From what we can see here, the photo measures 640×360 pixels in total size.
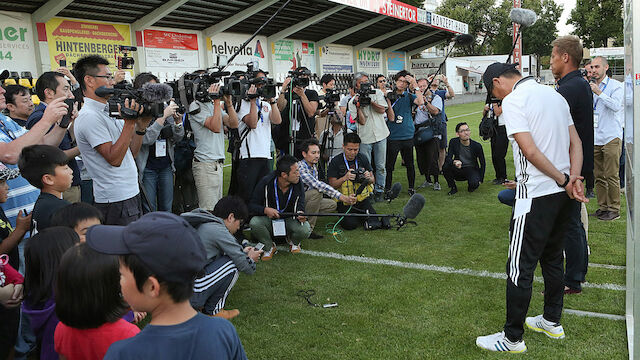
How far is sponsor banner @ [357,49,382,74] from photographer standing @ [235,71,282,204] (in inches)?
963

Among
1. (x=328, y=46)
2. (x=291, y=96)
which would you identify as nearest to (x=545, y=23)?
(x=328, y=46)

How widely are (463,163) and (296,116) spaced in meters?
3.05

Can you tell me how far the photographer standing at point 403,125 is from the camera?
27.6 feet

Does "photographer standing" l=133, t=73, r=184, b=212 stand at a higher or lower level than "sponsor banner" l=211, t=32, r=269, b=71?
lower

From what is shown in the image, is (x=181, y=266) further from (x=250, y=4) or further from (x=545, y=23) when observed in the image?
(x=545, y=23)

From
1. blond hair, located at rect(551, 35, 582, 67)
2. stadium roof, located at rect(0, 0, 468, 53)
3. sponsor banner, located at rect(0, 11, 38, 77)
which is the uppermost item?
stadium roof, located at rect(0, 0, 468, 53)

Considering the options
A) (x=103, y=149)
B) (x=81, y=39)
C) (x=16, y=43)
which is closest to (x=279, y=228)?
(x=103, y=149)

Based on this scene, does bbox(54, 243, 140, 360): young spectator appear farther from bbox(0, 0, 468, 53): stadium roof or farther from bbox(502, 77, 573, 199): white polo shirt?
bbox(0, 0, 468, 53): stadium roof

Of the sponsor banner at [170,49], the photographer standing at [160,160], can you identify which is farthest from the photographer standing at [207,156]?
the sponsor banner at [170,49]

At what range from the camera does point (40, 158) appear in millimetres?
3307

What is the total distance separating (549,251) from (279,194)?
316 centimetres

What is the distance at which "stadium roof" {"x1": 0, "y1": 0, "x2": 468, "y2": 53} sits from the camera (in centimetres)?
1507

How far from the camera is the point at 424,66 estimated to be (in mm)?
37875

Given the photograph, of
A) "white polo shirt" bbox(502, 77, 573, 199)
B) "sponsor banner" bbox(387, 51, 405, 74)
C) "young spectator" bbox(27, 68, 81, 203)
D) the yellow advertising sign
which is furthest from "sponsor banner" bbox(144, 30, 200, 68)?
"sponsor banner" bbox(387, 51, 405, 74)
